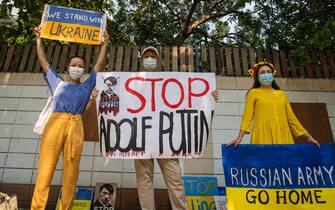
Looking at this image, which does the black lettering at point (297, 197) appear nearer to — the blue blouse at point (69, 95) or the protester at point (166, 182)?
the protester at point (166, 182)

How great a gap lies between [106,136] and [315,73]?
149 inches

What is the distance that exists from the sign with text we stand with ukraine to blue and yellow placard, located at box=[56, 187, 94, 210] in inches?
47.1

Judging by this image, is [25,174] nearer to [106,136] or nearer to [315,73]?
[106,136]

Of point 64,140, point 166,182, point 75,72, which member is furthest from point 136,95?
point 166,182

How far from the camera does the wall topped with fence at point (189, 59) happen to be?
16.1 ft

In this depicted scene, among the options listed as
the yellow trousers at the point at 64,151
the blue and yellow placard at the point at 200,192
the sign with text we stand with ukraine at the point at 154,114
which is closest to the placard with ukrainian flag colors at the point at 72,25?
the sign with text we stand with ukraine at the point at 154,114

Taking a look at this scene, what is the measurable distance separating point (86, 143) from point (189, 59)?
2210 mm

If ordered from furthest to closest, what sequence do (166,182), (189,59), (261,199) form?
1. (189,59)
2. (166,182)
3. (261,199)

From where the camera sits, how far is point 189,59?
4.98 metres

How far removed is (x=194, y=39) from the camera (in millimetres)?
9203

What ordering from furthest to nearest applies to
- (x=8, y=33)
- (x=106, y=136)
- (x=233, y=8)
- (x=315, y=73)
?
(x=233, y=8) → (x=8, y=33) → (x=315, y=73) → (x=106, y=136)

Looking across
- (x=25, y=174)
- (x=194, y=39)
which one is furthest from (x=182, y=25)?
(x=25, y=174)

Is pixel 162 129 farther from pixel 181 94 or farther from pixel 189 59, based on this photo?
pixel 189 59

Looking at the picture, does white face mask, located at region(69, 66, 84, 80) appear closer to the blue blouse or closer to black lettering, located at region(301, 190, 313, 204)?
the blue blouse
